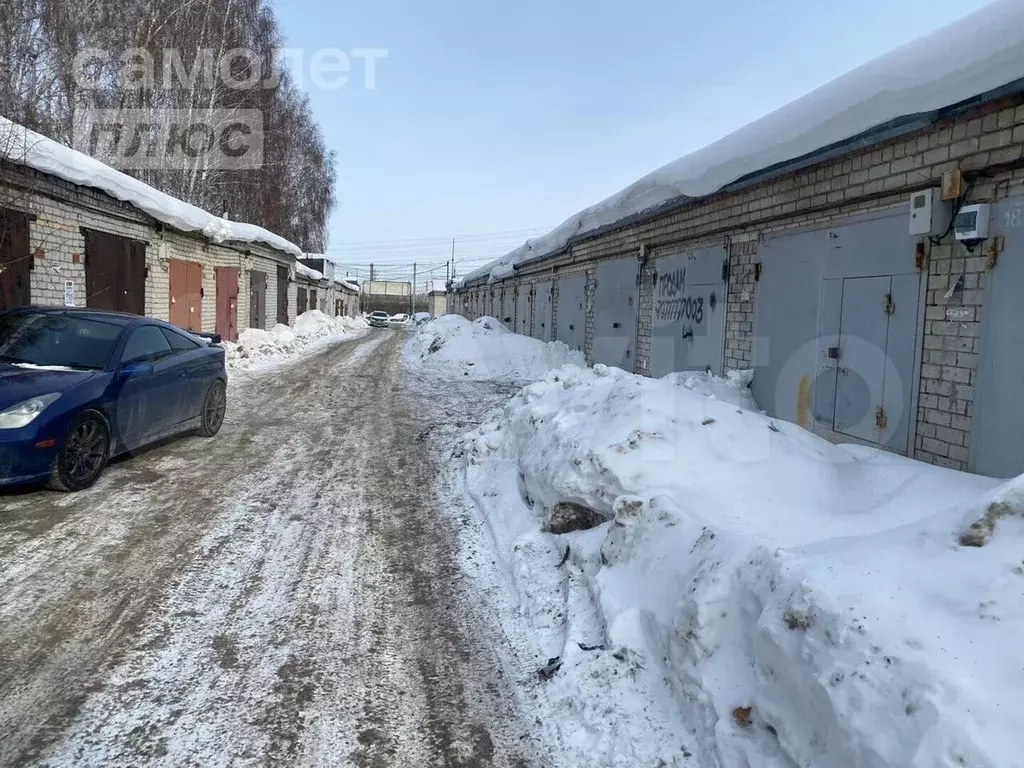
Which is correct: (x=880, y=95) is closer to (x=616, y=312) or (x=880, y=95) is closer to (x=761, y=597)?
(x=761, y=597)

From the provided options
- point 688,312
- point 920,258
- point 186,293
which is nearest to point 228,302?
point 186,293

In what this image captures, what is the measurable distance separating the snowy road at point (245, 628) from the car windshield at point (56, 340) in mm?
1137

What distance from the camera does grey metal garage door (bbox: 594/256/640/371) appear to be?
12.8 m

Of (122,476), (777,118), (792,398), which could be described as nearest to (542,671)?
(122,476)

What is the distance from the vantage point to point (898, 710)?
1975 millimetres

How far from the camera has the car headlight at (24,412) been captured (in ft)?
15.8

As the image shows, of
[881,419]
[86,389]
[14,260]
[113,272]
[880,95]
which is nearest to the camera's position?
[880,95]

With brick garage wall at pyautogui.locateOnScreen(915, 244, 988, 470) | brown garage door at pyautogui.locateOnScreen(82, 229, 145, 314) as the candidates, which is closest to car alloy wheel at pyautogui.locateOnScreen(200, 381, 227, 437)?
brown garage door at pyautogui.locateOnScreen(82, 229, 145, 314)

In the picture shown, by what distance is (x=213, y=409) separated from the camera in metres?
8.05

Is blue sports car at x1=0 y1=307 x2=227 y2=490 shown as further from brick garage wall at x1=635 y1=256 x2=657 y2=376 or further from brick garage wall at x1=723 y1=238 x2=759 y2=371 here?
brick garage wall at x1=635 y1=256 x2=657 y2=376

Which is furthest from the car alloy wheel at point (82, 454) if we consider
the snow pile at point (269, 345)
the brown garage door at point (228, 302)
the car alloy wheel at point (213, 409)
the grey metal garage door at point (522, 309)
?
the grey metal garage door at point (522, 309)

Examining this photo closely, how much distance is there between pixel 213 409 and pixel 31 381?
2838mm

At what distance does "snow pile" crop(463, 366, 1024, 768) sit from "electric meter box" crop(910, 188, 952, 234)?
75.7 inches

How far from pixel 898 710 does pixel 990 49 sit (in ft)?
14.4
